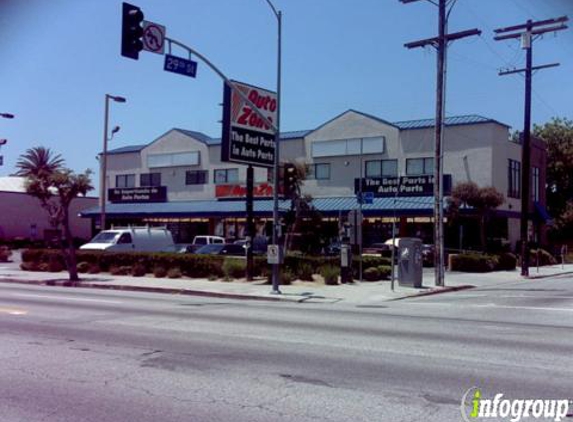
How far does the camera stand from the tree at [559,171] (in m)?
63.5

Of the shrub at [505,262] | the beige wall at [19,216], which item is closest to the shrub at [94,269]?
the shrub at [505,262]

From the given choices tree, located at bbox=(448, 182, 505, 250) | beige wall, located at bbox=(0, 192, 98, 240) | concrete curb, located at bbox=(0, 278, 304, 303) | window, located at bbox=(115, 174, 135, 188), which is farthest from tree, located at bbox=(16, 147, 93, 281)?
beige wall, located at bbox=(0, 192, 98, 240)

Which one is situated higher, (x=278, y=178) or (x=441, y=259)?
(x=278, y=178)

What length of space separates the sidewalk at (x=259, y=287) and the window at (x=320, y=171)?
1980cm

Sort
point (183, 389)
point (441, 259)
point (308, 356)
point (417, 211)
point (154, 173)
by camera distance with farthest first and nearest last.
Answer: point (154, 173)
point (417, 211)
point (441, 259)
point (308, 356)
point (183, 389)

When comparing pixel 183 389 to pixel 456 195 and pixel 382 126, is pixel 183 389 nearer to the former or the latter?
pixel 456 195

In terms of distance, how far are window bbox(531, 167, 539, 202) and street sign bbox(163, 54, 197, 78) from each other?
125 ft

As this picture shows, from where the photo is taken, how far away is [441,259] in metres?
24.8

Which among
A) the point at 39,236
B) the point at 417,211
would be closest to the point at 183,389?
the point at 417,211

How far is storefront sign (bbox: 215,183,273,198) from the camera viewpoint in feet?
Result: 164

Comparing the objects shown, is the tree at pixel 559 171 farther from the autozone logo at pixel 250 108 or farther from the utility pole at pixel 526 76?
the autozone logo at pixel 250 108

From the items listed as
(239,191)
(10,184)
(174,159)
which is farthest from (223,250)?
(10,184)

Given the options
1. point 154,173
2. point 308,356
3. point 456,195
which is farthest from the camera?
point 154,173

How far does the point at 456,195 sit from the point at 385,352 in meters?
27.6
